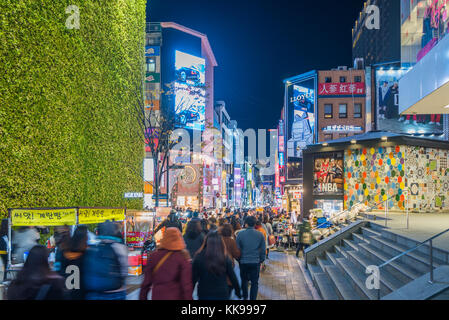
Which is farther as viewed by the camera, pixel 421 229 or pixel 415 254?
pixel 421 229

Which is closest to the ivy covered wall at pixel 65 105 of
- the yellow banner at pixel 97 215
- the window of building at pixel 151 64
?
the yellow banner at pixel 97 215

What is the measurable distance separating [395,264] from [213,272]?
487 centimetres

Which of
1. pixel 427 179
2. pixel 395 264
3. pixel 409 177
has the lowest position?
pixel 395 264

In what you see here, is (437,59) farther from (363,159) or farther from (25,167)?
(363,159)

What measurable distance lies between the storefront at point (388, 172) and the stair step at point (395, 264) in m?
13.1

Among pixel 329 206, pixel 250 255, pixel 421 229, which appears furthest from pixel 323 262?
pixel 329 206

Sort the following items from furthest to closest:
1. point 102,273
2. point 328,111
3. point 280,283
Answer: point 328,111 → point 280,283 → point 102,273

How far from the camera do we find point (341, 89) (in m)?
52.4

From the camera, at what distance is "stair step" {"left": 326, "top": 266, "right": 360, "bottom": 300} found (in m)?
8.30

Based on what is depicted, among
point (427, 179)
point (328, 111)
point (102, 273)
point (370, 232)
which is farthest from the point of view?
point (328, 111)

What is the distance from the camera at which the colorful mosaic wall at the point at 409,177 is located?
22859mm

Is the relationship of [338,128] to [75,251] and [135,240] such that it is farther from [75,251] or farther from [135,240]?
[75,251]

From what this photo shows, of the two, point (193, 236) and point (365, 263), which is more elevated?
point (193, 236)

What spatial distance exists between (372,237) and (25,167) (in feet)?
36.3
